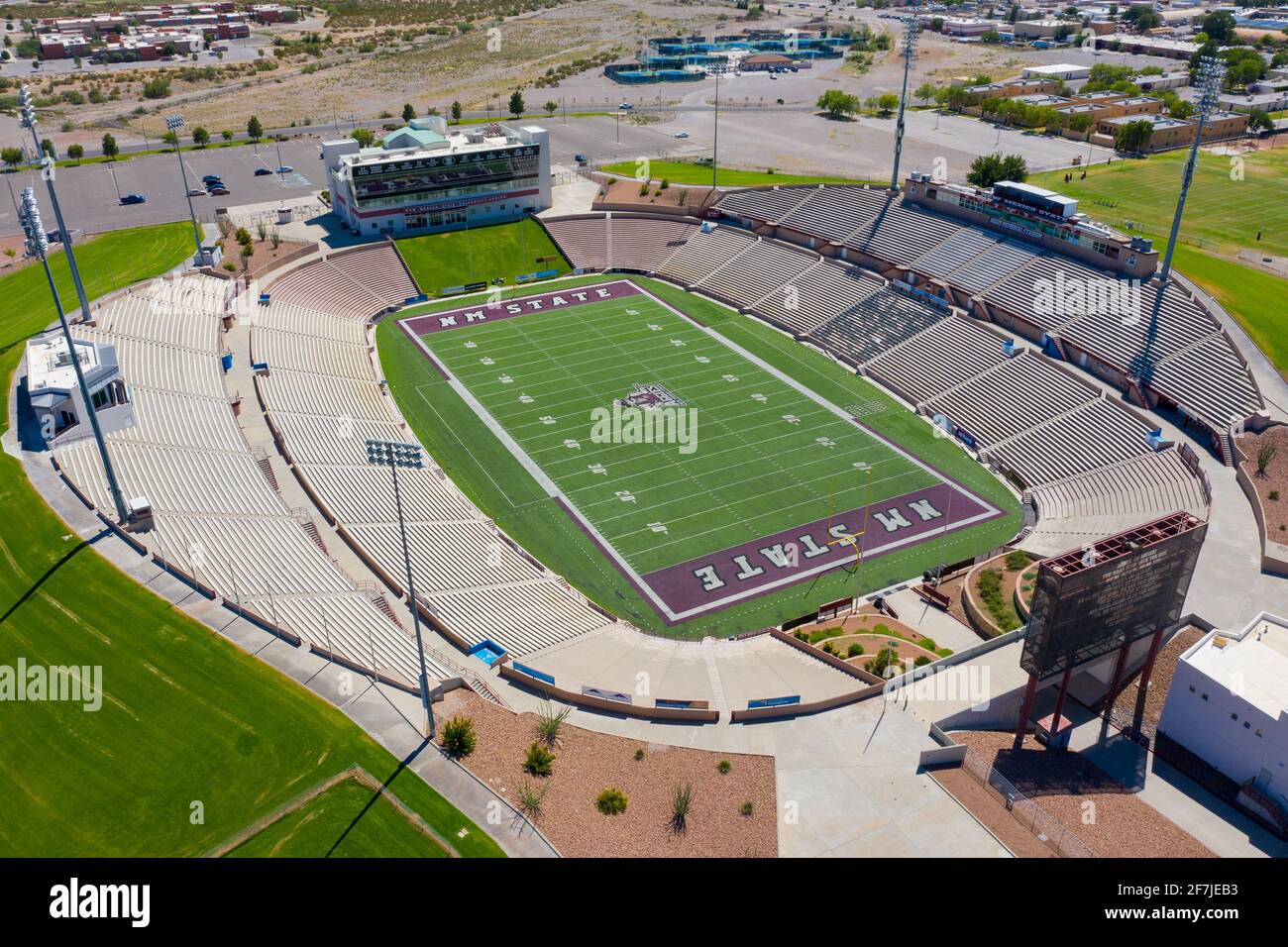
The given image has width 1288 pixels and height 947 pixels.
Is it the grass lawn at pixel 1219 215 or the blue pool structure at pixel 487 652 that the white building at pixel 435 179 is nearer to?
the grass lawn at pixel 1219 215

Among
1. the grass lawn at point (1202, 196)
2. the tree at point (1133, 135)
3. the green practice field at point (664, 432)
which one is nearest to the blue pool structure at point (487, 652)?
the green practice field at point (664, 432)

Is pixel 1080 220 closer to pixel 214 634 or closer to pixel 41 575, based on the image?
pixel 214 634

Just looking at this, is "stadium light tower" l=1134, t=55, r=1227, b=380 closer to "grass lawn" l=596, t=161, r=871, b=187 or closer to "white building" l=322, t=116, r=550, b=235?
"grass lawn" l=596, t=161, r=871, b=187

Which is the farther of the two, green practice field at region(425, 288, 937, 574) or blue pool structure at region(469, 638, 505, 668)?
green practice field at region(425, 288, 937, 574)

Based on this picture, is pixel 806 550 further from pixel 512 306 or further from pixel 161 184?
pixel 161 184

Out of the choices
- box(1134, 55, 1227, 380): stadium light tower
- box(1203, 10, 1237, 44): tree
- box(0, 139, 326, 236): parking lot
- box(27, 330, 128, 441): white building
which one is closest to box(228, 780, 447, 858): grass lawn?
box(27, 330, 128, 441): white building

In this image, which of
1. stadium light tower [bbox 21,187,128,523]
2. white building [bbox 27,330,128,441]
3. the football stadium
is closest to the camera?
the football stadium

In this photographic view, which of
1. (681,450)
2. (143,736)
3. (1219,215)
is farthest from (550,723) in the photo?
(1219,215)

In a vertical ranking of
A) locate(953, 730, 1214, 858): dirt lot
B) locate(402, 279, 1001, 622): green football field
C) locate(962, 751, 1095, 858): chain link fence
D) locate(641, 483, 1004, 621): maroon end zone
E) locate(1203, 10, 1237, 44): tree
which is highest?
locate(1203, 10, 1237, 44): tree
